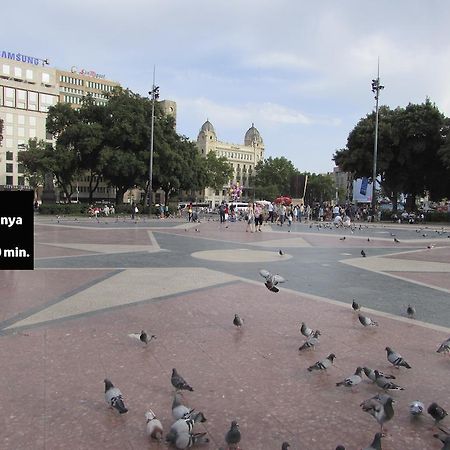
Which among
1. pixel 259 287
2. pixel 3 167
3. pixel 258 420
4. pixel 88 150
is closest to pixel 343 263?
pixel 259 287

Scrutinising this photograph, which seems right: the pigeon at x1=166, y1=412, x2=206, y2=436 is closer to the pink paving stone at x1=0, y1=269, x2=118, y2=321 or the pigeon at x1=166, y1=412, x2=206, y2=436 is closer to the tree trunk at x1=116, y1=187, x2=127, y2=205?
the pink paving stone at x1=0, y1=269, x2=118, y2=321

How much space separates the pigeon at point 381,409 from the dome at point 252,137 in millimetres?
160718

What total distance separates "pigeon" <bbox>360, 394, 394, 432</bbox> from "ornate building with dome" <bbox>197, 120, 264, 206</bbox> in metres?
133

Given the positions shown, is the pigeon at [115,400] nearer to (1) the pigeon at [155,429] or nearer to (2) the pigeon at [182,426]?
(1) the pigeon at [155,429]

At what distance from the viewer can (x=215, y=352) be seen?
5.31 m

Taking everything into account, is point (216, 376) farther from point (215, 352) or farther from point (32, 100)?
point (32, 100)

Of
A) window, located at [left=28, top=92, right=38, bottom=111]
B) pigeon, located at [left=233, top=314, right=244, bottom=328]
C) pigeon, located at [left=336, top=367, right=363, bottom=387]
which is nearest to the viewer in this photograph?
pigeon, located at [left=336, top=367, right=363, bottom=387]

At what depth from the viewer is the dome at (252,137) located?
163 metres

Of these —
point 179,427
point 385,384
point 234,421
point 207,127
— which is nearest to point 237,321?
point 385,384

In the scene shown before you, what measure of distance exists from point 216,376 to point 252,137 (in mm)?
162163

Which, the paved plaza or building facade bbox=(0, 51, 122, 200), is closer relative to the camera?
the paved plaza

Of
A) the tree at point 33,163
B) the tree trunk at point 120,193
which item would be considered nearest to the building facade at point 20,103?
the tree at point 33,163

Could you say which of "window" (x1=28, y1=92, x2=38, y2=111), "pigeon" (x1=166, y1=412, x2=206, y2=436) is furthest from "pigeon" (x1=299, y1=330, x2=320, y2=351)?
"window" (x1=28, y1=92, x2=38, y2=111)

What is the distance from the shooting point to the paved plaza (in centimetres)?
360
